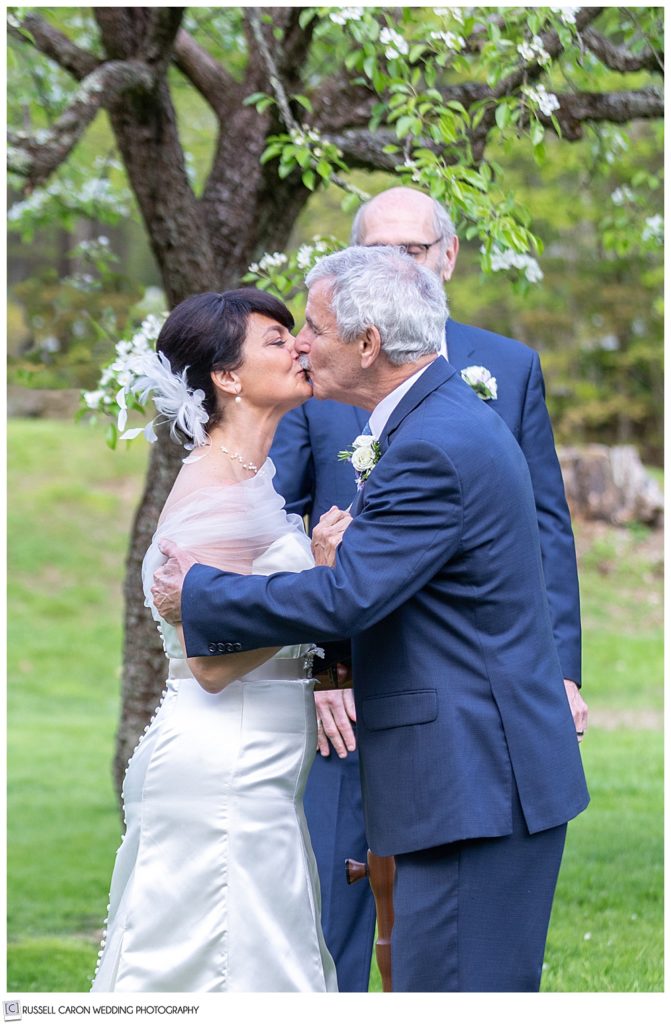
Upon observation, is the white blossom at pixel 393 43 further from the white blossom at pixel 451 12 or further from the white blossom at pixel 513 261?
the white blossom at pixel 513 261

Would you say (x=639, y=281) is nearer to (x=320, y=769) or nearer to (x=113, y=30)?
(x=113, y=30)

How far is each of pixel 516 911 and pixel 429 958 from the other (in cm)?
23

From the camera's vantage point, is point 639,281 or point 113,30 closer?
point 113,30

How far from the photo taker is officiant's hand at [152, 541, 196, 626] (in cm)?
305

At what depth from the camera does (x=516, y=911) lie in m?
3.01

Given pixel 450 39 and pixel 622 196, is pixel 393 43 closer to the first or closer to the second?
pixel 450 39

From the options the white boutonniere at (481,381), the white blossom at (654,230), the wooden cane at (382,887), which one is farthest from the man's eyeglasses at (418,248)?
the white blossom at (654,230)

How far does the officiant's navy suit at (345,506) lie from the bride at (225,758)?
692mm

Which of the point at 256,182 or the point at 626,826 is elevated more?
the point at 256,182

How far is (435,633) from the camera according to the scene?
9.65ft

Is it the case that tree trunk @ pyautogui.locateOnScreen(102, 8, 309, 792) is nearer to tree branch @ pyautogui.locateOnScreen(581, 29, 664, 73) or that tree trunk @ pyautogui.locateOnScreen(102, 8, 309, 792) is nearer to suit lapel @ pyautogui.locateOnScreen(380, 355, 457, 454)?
tree branch @ pyautogui.locateOnScreen(581, 29, 664, 73)

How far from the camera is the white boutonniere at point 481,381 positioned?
4062 millimetres

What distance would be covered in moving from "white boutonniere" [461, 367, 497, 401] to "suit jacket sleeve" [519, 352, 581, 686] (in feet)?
0.56

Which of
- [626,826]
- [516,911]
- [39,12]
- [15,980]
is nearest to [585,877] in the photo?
[626,826]
